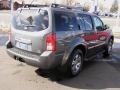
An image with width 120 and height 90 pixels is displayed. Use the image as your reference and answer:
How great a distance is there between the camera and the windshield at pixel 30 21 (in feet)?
20.3

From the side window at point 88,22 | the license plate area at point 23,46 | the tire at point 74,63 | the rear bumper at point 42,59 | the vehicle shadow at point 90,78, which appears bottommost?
the vehicle shadow at point 90,78

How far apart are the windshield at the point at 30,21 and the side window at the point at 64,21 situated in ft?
0.98

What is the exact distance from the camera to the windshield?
619 cm

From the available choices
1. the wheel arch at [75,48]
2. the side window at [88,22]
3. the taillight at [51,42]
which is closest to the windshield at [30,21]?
the taillight at [51,42]

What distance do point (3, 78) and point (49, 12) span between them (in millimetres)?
2105

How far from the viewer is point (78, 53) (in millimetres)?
7145

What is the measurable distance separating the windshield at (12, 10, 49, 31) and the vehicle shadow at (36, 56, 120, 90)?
1458mm

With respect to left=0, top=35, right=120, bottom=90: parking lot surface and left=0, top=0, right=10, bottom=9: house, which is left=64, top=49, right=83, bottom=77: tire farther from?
left=0, top=0, right=10, bottom=9: house

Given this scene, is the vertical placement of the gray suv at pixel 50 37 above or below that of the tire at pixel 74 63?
above

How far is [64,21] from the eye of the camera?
6609 mm

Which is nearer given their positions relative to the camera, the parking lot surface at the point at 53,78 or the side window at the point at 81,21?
the parking lot surface at the point at 53,78

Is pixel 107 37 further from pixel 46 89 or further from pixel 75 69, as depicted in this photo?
pixel 46 89

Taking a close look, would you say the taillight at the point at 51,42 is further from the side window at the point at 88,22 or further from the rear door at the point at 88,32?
the side window at the point at 88,22

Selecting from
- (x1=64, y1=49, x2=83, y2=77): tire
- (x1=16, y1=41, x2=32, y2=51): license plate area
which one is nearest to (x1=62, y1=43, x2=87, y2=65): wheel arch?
(x1=64, y1=49, x2=83, y2=77): tire
